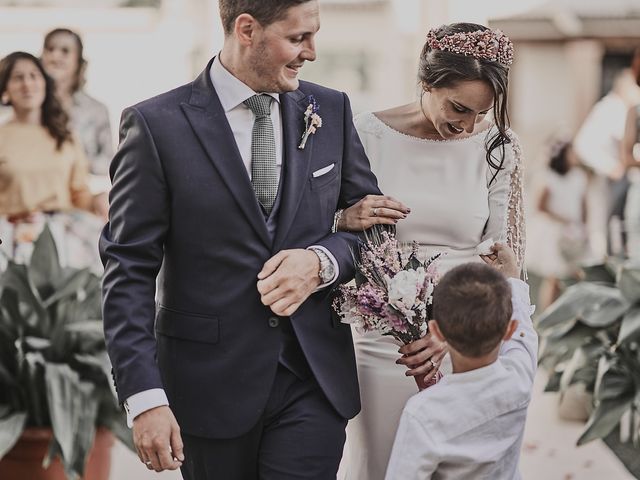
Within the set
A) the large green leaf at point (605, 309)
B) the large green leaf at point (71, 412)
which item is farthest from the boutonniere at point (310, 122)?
the large green leaf at point (605, 309)

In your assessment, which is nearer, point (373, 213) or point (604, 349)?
point (373, 213)

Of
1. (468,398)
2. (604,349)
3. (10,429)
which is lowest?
(604,349)

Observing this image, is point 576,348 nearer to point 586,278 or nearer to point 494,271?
point 586,278

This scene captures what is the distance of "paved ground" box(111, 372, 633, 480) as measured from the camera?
5.88 meters

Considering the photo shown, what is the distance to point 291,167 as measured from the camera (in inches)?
117

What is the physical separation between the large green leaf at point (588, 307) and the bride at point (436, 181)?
2134 mm

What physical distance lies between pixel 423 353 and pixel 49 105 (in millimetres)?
4152

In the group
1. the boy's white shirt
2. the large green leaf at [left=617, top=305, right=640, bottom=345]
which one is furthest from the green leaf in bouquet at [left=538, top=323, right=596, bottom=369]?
the boy's white shirt

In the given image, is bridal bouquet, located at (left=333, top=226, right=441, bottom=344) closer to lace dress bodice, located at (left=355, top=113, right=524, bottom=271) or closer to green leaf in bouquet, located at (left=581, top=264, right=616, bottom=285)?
lace dress bodice, located at (left=355, top=113, right=524, bottom=271)

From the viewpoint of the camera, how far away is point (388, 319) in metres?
2.96

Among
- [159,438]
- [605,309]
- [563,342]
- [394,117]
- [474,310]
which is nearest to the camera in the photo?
[474,310]

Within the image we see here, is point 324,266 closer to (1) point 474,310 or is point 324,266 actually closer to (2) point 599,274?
(1) point 474,310

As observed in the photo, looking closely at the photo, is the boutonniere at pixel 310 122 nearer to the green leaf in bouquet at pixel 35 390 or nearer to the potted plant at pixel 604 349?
the green leaf in bouquet at pixel 35 390

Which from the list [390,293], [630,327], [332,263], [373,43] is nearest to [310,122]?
[332,263]
